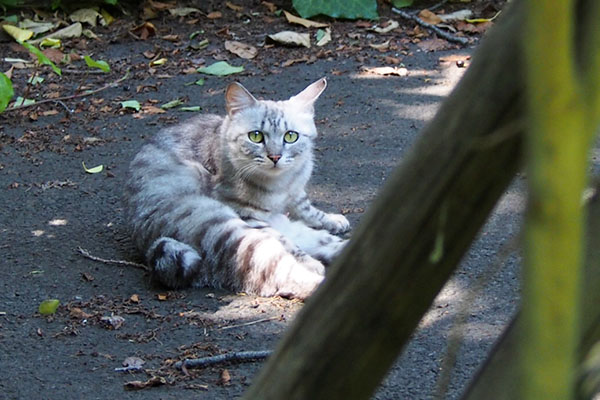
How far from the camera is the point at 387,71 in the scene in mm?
6688

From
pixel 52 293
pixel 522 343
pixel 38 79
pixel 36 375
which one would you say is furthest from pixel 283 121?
pixel 522 343

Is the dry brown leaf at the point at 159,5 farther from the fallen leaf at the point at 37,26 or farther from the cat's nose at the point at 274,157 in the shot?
the cat's nose at the point at 274,157

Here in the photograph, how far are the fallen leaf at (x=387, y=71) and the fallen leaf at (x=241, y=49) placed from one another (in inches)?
40.5

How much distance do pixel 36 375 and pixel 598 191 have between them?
2503 mm

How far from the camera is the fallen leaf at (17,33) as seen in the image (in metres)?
7.55

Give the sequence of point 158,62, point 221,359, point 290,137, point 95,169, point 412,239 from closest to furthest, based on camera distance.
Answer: point 412,239 → point 221,359 → point 290,137 → point 95,169 → point 158,62

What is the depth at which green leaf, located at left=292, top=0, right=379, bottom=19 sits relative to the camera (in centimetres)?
772

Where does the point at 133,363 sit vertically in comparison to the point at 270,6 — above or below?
above

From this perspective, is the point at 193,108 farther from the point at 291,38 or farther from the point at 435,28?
the point at 435,28

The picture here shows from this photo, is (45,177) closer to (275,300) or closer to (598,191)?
(275,300)

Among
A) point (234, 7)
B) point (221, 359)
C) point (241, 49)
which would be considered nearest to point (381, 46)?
point (241, 49)

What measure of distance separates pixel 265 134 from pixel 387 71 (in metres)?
2.34

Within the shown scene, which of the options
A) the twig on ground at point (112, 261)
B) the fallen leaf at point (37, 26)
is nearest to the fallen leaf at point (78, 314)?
the twig on ground at point (112, 261)

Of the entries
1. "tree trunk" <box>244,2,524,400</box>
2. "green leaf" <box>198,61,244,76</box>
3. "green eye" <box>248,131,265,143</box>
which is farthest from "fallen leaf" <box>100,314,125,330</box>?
"green leaf" <box>198,61,244,76</box>
